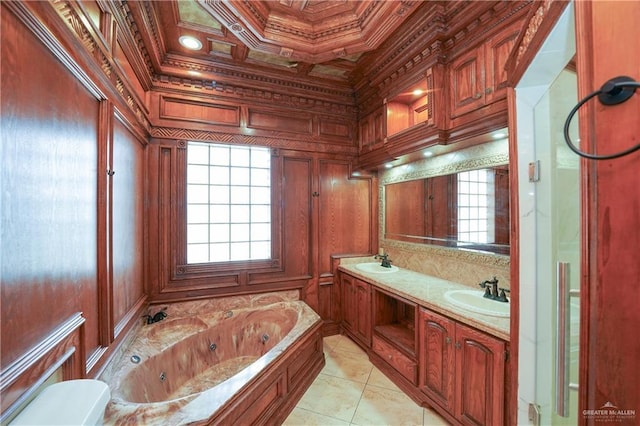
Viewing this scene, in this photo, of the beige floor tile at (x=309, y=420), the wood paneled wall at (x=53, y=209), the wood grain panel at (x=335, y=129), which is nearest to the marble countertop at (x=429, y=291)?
the beige floor tile at (x=309, y=420)

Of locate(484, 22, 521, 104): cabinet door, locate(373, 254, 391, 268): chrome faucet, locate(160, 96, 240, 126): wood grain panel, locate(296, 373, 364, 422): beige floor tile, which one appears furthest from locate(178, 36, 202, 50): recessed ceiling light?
locate(296, 373, 364, 422): beige floor tile

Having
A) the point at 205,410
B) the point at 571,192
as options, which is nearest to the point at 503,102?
the point at 571,192

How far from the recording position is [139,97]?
2035 millimetres

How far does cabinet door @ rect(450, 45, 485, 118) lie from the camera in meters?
1.77

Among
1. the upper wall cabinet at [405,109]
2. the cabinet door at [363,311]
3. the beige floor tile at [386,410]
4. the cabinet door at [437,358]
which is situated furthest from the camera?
the cabinet door at [363,311]

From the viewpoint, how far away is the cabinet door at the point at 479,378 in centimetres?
142

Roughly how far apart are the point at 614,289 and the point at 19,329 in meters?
1.68

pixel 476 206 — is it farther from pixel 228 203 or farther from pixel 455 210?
pixel 228 203

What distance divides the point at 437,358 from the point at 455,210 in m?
1.27

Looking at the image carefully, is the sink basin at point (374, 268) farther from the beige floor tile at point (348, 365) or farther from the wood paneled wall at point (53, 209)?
the wood paneled wall at point (53, 209)

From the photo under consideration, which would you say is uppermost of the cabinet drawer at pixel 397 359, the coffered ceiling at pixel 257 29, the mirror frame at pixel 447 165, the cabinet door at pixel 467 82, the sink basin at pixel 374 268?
the coffered ceiling at pixel 257 29

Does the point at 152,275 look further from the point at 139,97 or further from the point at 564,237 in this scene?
the point at 564,237

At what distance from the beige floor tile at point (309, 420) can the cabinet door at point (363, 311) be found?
0.91 meters

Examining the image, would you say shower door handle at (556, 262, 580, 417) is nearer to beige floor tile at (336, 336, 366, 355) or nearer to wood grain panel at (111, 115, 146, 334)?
beige floor tile at (336, 336, 366, 355)
